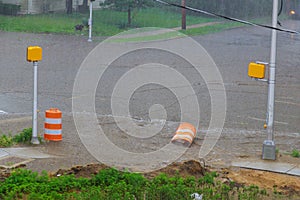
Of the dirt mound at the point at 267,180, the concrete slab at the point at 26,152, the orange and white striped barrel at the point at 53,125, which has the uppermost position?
the orange and white striped barrel at the point at 53,125

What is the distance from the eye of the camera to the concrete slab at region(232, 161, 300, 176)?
42.9 ft

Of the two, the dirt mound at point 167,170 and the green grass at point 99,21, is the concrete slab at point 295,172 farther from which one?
the green grass at point 99,21

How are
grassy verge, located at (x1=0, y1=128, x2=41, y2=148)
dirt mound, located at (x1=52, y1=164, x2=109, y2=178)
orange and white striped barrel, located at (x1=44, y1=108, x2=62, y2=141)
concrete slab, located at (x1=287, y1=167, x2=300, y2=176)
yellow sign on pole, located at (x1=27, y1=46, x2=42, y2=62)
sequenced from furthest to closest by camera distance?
orange and white striped barrel, located at (x1=44, y1=108, x2=62, y2=141)
grassy verge, located at (x1=0, y1=128, x2=41, y2=148)
yellow sign on pole, located at (x1=27, y1=46, x2=42, y2=62)
concrete slab, located at (x1=287, y1=167, x2=300, y2=176)
dirt mound, located at (x1=52, y1=164, x2=109, y2=178)

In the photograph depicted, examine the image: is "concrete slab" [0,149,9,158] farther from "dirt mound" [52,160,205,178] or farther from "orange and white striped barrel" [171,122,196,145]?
"orange and white striped barrel" [171,122,196,145]

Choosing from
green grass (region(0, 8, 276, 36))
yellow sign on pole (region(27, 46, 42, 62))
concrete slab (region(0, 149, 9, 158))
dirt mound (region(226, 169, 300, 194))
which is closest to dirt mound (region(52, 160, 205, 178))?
dirt mound (region(226, 169, 300, 194))

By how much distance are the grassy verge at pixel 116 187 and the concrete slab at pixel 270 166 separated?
5.73ft

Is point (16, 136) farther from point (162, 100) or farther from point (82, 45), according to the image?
point (82, 45)

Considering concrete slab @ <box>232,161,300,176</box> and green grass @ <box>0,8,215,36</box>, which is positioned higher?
green grass @ <box>0,8,215,36</box>

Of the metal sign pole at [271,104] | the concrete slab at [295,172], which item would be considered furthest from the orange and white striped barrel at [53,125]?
the concrete slab at [295,172]

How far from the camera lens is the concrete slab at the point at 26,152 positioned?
13273 millimetres

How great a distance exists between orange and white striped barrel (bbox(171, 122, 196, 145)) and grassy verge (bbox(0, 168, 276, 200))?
11.5 ft

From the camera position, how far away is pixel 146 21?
152ft

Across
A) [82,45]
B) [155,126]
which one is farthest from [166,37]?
[155,126]

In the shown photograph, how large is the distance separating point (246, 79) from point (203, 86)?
9.80 ft
